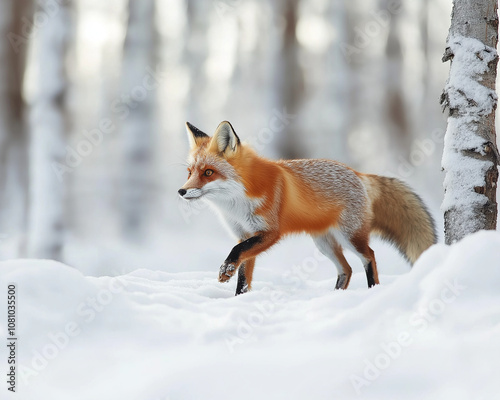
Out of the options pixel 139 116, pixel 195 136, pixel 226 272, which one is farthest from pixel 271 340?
pixel 139 116

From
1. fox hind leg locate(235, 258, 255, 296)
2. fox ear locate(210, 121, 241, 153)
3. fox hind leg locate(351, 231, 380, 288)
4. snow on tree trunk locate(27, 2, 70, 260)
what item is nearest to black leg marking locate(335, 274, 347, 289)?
fox hind leg locate(351, 231, 380, 288)

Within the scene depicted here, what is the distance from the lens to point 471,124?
2.59 meters

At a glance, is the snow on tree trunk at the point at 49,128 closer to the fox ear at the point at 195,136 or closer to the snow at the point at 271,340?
the fox ear at the point at 195,136

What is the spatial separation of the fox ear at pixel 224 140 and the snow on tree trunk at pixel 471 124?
1166 mm

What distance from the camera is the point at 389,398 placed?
133 centimetres

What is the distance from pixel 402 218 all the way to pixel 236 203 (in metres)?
1.26

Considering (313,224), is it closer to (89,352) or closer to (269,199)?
(269,199)

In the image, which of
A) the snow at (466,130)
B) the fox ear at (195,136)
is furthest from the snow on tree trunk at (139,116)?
the snow at (466,130)

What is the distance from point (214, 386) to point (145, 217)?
126 inches

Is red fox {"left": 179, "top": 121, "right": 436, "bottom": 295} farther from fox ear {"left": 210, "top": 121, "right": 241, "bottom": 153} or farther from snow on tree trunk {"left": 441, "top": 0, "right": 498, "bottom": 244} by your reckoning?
snow on tree trunk {"left": 441, "top": 0, "right": 498, "bottom": 244}

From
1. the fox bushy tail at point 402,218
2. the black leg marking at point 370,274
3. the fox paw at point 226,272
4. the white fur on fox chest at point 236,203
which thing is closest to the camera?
the fox paw at point 226,272

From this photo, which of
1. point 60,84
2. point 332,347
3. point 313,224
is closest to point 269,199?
point 313,224

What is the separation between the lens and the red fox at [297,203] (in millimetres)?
2832

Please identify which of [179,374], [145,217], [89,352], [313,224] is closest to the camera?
[179,374]
